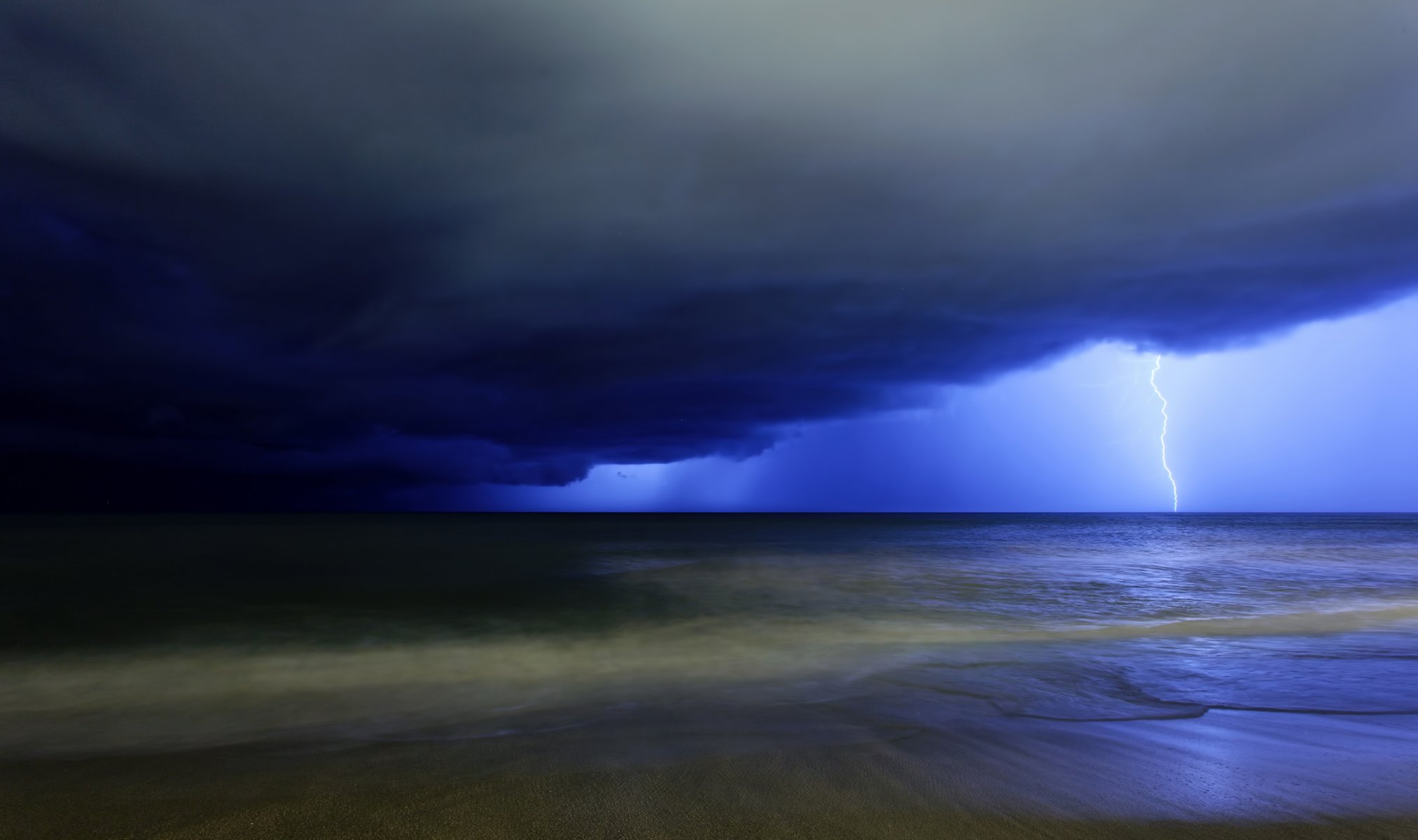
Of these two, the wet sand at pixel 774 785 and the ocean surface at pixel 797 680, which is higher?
the wet sand at pixel 774 785

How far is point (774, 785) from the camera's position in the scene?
21.8ft

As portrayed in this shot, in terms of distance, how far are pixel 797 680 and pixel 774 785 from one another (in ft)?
19.9

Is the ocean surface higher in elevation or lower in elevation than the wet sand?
lower

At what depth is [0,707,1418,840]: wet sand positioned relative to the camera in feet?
18.9

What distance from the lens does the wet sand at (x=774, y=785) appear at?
575 cm

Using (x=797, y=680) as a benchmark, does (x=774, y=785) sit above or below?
above

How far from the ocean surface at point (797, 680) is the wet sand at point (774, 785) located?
6cm

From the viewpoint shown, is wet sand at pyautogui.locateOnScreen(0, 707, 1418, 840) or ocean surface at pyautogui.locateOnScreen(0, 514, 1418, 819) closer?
wet sand at pyautogui.locateOnScreen(0, 707, 1418, 840)

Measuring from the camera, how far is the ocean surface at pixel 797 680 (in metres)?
7.41

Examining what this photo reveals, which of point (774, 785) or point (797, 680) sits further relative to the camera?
point (797, 680)

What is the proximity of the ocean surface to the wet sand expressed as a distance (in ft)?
0.20

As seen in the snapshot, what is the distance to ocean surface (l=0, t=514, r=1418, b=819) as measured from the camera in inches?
292

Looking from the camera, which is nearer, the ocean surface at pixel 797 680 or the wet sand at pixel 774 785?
the wet sand at pixel 774 785

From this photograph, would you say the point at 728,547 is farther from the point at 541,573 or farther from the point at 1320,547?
the point at 1320,547
